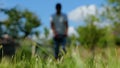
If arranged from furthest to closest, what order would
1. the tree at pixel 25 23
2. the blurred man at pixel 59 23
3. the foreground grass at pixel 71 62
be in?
1. the tree at pixel 25 23
2. the blurred man at pixel 59 23
3. the foreground grass at pixel 71 62

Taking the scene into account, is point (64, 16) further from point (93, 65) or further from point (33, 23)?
point (33, 23)

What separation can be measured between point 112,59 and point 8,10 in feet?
91.5

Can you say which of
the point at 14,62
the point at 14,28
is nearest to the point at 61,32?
the point at 14,62

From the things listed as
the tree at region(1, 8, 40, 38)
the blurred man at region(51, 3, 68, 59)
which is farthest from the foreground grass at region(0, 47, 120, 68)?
the tree at region(1, 8, 40, 38)

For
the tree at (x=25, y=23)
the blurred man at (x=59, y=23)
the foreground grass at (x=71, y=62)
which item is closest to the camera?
the foreground grass at (x=71, y=62)

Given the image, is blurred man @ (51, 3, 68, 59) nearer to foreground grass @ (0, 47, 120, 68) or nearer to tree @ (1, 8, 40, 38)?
foreground grass @ (0, 47, 120, 68)

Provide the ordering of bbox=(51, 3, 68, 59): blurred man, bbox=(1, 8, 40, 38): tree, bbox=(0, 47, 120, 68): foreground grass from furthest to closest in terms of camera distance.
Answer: bbox=(1, 8, 40, 38): tree → bbox=(51, 3, 68, 59): blurred man → bbox=(0, 47, 120, 68): foreground grass

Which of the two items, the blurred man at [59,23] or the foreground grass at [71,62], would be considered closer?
the foreground grass at [71,62]

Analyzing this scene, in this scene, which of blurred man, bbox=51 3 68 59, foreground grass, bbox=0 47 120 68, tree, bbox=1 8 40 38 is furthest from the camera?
tree, bbox=1 8 40 38

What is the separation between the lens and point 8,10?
2944cm

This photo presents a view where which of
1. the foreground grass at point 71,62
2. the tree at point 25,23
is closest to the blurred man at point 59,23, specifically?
the foreground grass at point 71,62

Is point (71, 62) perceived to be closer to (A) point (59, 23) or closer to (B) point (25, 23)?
(A) point (59, 23)

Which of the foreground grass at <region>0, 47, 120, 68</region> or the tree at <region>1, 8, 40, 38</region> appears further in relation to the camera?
the tree at <region>1, 8, 40, 38</region>

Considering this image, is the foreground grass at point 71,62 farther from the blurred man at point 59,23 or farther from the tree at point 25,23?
the tree at point 25,23
